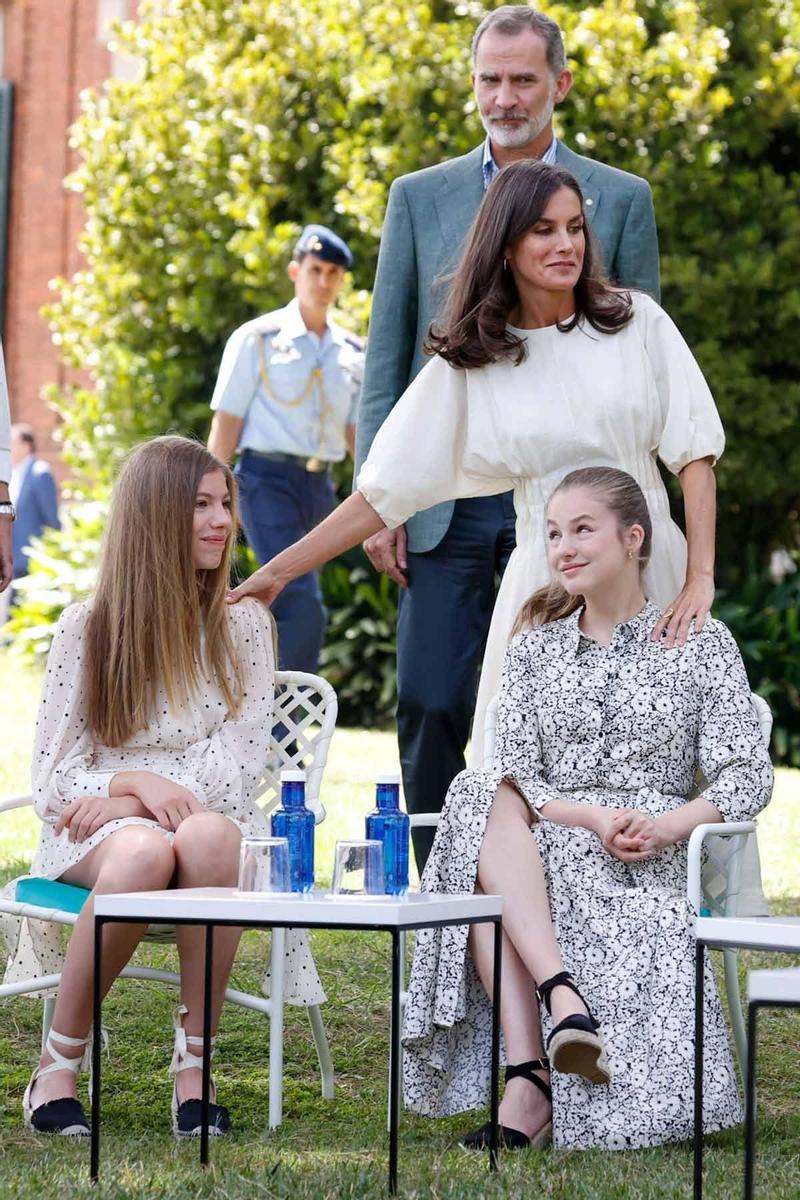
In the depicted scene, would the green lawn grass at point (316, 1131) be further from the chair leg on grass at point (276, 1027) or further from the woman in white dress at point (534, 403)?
the woman in white dress at point (534, 403)

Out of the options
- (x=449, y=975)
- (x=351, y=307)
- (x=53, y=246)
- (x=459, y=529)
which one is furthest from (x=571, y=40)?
(x=53, y=246)

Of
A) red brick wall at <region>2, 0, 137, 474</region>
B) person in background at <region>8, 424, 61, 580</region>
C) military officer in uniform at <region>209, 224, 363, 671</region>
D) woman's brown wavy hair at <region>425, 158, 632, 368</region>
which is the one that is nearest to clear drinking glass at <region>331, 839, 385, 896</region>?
woman's brown wavy hair at <region>425, 158, 632, 368</region>

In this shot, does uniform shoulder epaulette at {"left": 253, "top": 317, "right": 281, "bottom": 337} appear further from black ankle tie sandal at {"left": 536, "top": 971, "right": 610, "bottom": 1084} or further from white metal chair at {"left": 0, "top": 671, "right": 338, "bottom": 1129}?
black ankle tie sandal at {"left": 536, "top": 971, "right": 610, "bottom": 1084}

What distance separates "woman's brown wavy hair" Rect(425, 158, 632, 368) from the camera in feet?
13.5

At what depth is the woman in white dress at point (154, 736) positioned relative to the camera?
359 cm

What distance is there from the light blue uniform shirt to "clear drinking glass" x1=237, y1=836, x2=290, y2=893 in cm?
483

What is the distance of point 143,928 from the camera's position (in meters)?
3.57

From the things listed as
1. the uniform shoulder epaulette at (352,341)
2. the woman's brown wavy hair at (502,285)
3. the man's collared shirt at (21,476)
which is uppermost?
the man's collared shirt at (21,476)

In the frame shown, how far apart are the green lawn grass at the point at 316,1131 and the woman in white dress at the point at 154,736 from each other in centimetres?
19

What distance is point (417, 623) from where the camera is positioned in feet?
15.6

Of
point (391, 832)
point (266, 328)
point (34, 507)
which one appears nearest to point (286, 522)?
point (266, 328)

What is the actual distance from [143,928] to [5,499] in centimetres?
107

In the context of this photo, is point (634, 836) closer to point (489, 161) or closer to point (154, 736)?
point (154, 736)

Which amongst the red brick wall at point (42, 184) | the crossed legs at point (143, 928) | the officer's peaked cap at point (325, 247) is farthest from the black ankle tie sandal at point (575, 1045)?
the red brick wall at point (42, 184)
